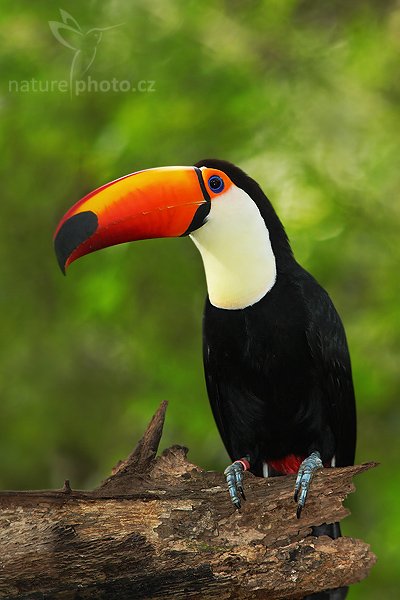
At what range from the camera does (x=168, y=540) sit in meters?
3.55

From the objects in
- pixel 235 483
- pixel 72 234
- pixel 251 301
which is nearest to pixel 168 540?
pixel 235 483

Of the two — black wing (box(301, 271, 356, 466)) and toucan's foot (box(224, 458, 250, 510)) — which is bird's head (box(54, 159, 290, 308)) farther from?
toucan's foot (box(224, 458, 250, 510))

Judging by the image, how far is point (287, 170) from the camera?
691 cm

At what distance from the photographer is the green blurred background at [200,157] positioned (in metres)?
6.82

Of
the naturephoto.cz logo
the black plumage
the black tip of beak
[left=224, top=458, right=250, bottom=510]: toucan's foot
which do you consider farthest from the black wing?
the naturephoto.cz logo

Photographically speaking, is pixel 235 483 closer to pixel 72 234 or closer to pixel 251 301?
pixel 251 301

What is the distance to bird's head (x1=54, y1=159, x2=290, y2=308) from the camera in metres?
4.31

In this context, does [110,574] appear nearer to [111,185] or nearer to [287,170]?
[111,185]

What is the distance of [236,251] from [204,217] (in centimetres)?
23

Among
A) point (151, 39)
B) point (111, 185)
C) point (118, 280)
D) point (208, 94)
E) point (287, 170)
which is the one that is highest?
point (151, 39)

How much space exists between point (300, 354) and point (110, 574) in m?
1.50

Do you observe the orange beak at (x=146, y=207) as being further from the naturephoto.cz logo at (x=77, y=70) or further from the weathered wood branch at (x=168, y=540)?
the naturephoto.cz logo at (x=77, y=70)

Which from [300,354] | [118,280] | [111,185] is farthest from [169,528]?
[118,280]

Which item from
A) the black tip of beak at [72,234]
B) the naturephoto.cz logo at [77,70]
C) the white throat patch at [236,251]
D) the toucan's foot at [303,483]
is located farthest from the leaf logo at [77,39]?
the toucan's foot at [303,483]
